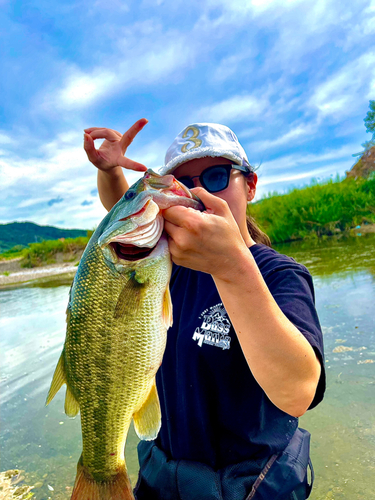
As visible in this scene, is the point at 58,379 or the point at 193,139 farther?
the point at 193,139

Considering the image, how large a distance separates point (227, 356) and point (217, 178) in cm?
97

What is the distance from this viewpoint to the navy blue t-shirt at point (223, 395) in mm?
1615

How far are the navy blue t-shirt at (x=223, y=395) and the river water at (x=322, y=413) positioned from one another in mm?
920

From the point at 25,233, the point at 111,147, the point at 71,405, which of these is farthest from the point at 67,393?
the point at 25,233

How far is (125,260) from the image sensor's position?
1465 mm

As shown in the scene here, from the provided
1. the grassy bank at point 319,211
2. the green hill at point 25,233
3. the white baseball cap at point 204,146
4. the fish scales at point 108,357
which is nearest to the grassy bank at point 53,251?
the grassy bank at point 319,211

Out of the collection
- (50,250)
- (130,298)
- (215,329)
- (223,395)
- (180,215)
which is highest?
(50,250)

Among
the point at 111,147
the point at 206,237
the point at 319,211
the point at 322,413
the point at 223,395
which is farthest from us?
the point at 319,211

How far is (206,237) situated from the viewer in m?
1.27

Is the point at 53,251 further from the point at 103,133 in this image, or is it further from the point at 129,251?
the point at 129,251

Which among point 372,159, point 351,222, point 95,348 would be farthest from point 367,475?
point 372,159

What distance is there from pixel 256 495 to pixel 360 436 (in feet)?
4.61

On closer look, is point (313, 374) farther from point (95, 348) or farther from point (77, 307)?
point (77, 307)

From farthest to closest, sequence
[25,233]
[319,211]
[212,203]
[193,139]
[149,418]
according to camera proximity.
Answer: [25,233], [319,211], [193,139], [149,418], [212,203]
